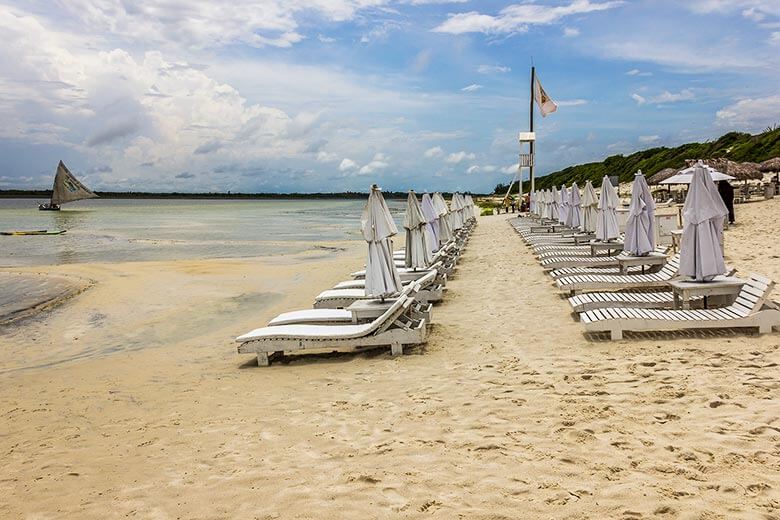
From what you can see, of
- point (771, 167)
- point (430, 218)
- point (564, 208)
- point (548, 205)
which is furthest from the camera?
point (771, 167)

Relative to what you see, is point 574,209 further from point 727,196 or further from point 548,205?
point 548,205

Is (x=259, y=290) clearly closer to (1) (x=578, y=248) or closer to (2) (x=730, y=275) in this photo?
(1) (x=578, y=248)

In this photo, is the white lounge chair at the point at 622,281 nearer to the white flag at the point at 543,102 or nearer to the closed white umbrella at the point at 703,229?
the closed white umbrella at the point at 703,229

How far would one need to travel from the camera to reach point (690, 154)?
1688 inches

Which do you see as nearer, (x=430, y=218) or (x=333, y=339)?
(x=333, y=339)

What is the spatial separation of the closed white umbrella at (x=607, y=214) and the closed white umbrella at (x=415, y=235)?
4.56 metres

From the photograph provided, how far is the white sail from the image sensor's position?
61875mm

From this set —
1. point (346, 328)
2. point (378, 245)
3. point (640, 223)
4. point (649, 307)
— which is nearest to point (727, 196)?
point (640, 223)

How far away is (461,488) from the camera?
3.41m

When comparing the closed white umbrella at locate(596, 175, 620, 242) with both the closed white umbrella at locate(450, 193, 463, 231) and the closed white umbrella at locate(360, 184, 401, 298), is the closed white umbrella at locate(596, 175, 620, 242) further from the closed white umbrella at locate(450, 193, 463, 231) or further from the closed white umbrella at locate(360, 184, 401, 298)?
the closed white umbrella at locate(450, 193, 463, 231)

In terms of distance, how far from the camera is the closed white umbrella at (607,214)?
1270 cm

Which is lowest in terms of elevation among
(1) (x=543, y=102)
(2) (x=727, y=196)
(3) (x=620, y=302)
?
(3) (x=620, y=302)

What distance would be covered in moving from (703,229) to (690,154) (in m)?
40.6

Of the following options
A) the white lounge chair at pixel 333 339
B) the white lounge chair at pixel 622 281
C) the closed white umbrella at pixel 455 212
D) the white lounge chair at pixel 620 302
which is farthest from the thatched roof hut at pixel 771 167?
the white lounge chair at pixel 333 339
